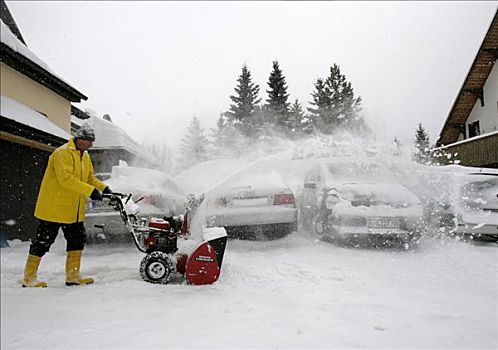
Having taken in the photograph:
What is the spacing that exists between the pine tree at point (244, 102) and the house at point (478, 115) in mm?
1041

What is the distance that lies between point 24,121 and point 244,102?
4.56 feet

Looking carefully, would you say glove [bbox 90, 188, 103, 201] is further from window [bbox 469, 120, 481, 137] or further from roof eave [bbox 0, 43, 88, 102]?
window [bbox 469, 120, 481, 137]

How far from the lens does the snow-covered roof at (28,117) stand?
783 millimetres

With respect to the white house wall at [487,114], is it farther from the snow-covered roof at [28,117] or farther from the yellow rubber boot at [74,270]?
the yellow rubber boot at [74,270]

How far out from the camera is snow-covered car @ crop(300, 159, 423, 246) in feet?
11.7

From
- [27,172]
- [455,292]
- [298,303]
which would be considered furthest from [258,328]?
[455,292]

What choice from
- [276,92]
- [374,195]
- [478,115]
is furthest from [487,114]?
[374,195]

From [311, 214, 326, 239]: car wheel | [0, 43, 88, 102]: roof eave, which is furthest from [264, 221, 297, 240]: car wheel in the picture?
[0, 43, 88, 102]: roof eave

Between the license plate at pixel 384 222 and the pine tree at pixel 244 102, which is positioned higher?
the pine tree at pixel 244 102

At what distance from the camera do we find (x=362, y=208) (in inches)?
154

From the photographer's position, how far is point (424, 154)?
1551mm

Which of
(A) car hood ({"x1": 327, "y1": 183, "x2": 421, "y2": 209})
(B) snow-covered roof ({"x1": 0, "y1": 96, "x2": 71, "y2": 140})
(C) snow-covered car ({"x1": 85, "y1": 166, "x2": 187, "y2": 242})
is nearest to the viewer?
(B) snow-covered roof ({"x1": 0, "y1": 96, "x2": 71, "y2": 140})

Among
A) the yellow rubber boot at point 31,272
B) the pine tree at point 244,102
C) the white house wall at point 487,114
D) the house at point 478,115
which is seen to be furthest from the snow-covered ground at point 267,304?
the pine tree at point 244,102

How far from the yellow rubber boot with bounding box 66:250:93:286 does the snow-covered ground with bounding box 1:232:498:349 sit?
0.09 meters
